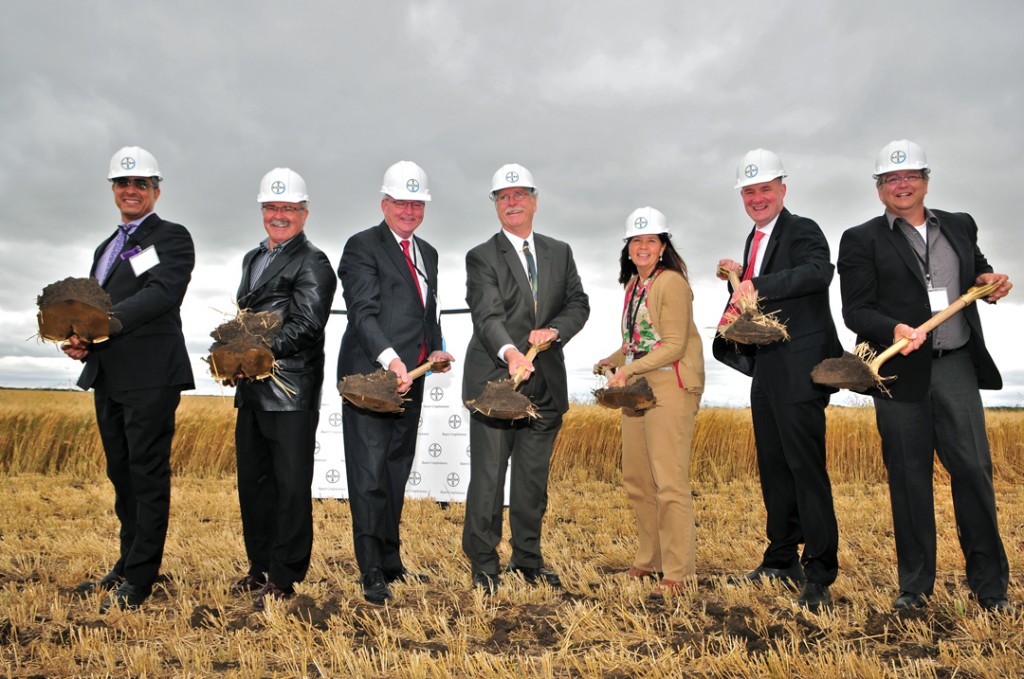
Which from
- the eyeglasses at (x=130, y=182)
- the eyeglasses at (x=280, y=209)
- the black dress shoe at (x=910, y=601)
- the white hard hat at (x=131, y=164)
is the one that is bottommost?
the black dress shoe at (x=910, y=601)

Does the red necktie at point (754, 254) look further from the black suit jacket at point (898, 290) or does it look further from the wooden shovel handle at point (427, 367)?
the wooden shovel handle at point (427, 367)

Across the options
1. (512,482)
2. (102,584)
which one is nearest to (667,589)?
(512,482)

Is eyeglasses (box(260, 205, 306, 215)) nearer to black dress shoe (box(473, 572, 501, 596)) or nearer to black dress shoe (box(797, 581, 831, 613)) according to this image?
black dress shoe (box(473, 572, 501, 596))

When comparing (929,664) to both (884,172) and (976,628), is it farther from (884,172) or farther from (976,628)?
(884,172)

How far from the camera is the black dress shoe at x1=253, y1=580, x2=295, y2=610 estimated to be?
5.26 metres

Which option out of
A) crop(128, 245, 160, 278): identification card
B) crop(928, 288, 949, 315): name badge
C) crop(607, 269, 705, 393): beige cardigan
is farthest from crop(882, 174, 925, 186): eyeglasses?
crop(128, 245, 160, 278): identification card

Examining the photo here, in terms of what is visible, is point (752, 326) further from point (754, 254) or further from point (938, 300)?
point (938, 300)

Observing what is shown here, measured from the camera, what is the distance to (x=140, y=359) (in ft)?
17.6

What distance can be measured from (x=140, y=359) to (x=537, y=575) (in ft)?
9.57

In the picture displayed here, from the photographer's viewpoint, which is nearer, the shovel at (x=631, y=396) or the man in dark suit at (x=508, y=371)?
the shovel at (x=631, y=396)

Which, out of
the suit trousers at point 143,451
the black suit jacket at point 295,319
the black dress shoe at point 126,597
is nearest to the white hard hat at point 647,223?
the black suit jacket at point 295,319

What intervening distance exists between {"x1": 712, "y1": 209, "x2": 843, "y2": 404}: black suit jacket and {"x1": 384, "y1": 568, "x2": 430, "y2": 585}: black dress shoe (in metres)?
2.63

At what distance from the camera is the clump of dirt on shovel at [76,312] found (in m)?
4.98

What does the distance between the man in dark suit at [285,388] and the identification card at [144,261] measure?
22.1 inches
